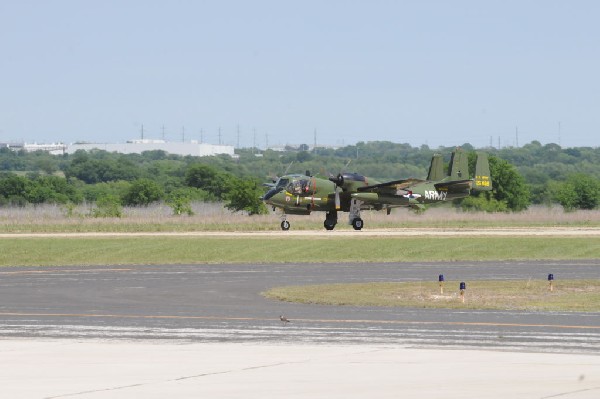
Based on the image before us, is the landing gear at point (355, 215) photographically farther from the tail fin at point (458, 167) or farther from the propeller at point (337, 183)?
the tail fin at point (458, 167)

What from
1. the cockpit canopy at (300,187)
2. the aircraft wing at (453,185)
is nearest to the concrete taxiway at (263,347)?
the cockpit canopy at (300,187)

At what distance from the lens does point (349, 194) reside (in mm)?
68188

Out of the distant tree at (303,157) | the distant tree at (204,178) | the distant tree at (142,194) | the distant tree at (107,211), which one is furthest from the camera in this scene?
the distant tree at (303,157)

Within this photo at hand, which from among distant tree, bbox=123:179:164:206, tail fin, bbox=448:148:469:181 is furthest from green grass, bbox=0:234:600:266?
distant tree, bbox=123:179:164:206

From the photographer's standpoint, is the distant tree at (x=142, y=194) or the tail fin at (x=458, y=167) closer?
the tail fin at (x=458, y=167)

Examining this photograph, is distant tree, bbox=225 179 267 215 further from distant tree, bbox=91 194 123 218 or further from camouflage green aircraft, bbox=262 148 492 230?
camouflage green aircraft, bbox=262 148 492 230

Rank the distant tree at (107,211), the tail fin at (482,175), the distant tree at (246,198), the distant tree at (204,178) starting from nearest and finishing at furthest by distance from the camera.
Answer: the tail fin at (482,175) → the distant tree at (107,211) → the distant tree at (246,198) → the distant tree at (204,178)

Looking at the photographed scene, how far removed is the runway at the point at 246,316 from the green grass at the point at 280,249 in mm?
8079

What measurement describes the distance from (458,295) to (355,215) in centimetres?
3600

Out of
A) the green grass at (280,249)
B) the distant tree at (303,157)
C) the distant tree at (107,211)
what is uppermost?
the distant tree at (303,157)

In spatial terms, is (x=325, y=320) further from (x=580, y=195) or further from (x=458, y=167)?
(x=580, y=195)

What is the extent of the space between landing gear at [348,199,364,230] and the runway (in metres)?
26.4

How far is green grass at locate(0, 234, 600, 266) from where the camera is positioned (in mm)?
49094

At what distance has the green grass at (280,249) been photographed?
4909 cm
